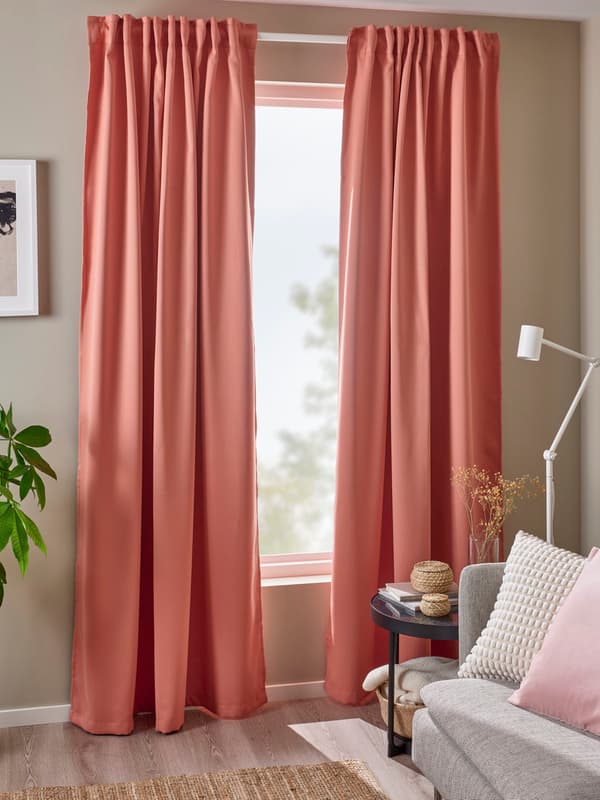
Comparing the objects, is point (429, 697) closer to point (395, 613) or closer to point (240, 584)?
point (395, 613)

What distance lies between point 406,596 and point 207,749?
0.85 meters

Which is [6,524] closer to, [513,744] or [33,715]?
[33,715]

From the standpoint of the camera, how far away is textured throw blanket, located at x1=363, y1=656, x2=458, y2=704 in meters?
A: 2.94

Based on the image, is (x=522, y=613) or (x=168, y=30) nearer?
(x=522, y=613)

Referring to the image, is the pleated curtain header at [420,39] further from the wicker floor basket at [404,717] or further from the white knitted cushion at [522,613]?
the wicker floor basket at [404,717]

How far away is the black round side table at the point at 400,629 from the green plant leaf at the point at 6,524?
47.5 inches

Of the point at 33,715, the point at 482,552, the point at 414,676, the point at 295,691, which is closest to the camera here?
the point at 414,676

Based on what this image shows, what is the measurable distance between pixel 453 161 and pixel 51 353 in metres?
1.62

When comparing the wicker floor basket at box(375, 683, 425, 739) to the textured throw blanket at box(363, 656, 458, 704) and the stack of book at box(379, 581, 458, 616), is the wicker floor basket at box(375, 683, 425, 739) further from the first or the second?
the stack of book at box(379, 581, 458, 616)

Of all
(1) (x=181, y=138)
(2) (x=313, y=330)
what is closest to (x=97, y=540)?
(2) (x=313, y=330)

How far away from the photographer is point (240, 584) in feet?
10.7

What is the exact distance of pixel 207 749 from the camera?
3.05 m

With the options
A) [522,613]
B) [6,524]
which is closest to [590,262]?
[522,613]

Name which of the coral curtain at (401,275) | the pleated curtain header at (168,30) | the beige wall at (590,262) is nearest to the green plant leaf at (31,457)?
the coral curtain at (401,275)
